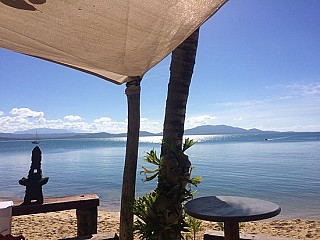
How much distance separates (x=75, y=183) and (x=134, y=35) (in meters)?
18.7

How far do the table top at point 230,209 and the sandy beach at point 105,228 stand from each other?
13.9ft

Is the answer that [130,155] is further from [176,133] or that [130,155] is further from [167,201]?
[167,201]

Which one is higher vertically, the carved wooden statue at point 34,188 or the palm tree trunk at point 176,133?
the palm tree trunk at point 176,133

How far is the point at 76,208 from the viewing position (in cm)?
302

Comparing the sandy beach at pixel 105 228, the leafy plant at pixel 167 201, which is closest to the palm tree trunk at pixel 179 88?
the leafy plant at pixel 167 201

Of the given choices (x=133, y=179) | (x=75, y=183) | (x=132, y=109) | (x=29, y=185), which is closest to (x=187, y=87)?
(x=132, y=109)

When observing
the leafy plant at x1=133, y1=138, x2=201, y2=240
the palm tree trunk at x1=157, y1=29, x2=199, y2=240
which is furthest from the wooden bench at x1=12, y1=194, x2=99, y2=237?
the palm tree trunk at x1=157, y1=29, x2=199, y2=240

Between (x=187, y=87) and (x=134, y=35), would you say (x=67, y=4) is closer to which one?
(x=134, y=35)

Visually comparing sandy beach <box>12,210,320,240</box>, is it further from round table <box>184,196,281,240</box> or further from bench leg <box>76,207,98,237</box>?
round table <box>184,196,281,240</box>

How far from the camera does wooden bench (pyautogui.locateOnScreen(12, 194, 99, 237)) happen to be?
2.80m

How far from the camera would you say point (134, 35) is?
154cm

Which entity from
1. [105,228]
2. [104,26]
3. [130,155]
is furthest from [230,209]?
[105,228]

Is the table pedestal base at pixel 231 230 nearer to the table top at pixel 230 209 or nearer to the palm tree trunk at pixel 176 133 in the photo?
the table top at pixel 230 209

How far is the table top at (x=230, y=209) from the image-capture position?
74.0 inches
